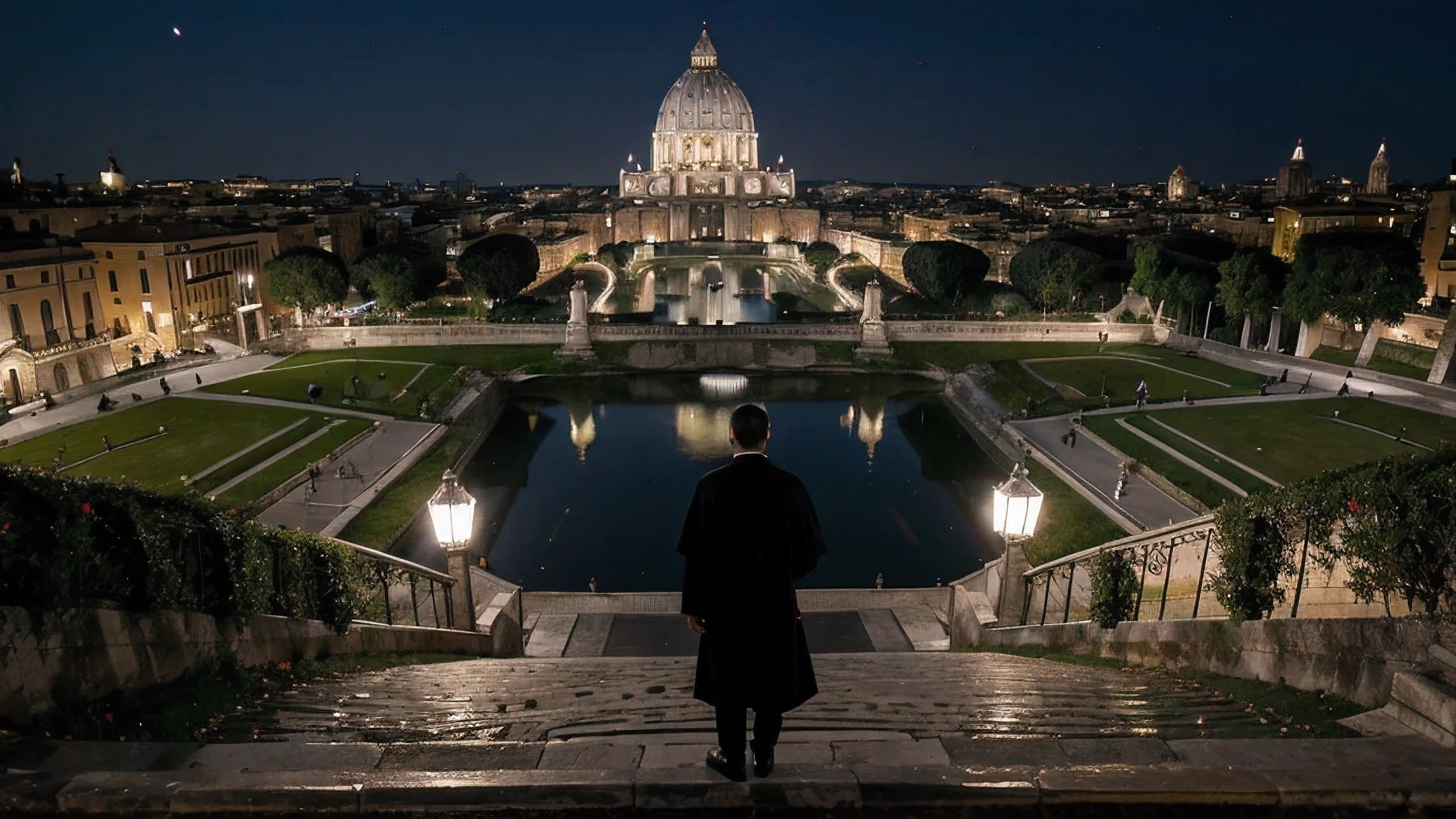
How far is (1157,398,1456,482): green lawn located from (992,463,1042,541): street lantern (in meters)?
15.3

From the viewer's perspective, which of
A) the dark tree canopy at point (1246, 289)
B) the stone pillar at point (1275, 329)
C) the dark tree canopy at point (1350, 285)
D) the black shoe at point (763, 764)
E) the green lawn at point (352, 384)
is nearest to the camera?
the black shoe at point (763, 764)

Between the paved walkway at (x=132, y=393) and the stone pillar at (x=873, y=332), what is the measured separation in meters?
26.6

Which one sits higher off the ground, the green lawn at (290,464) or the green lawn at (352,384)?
the green lawn at (290,464)

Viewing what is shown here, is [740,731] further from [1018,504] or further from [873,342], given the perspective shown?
[873,342]

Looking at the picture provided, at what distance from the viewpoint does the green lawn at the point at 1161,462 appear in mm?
22275

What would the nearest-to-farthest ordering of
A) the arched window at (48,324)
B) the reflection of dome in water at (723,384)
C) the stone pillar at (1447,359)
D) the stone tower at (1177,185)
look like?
the stone pillar at (1447,359) → the arched window at (48,324) → the reflection of dome in water at (723,384) → the stone tower at (1177,185)

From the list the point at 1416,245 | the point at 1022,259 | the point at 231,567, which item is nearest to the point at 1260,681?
the point at 231,567

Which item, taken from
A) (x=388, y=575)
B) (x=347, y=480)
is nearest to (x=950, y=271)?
(x=347, y=480)

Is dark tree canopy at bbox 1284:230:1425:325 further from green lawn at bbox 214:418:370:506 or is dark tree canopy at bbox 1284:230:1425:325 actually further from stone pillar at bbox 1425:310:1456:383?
green lawn at bbox 214:418:370:506

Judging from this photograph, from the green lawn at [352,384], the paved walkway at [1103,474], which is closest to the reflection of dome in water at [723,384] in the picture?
the green lawn at [352,384]

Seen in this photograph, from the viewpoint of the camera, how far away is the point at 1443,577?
21.6 feet

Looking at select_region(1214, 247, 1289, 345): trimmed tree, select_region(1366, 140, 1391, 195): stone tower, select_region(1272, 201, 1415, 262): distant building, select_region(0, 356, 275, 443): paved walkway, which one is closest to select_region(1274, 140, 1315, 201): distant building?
select_region(1366, 140, 1391, 195): stone tower

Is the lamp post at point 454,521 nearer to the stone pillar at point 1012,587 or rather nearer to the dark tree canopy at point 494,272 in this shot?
the stone pillar at point 1012,587

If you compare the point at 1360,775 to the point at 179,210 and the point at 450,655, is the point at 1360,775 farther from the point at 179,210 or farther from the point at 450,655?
the point at 179,210
